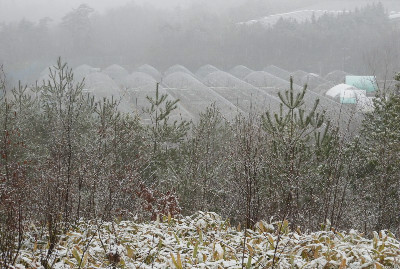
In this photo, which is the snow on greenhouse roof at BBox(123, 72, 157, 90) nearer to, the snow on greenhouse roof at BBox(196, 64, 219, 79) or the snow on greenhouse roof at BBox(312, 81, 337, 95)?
the snow on greenhouse roof at BBox(196, 64, 219, 79)

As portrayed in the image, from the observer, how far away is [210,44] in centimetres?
5400

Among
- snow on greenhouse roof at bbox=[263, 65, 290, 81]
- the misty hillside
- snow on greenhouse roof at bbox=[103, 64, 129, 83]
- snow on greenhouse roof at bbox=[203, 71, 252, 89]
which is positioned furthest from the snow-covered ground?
snow on greenhouse roof at bbox=[263, 65, 290, 81]

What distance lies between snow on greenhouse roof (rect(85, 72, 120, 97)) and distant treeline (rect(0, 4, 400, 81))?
21216mm

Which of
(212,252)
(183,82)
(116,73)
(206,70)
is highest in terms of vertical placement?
(206,70)

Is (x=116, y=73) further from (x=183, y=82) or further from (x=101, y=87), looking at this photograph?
(x=101, y=87)

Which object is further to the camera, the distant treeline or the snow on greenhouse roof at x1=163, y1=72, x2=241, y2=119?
the distant treeline

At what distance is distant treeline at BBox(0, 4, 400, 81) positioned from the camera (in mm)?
51375

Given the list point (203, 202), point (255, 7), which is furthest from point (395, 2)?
point (203, 202)

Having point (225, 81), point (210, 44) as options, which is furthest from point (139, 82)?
point (210, 44)

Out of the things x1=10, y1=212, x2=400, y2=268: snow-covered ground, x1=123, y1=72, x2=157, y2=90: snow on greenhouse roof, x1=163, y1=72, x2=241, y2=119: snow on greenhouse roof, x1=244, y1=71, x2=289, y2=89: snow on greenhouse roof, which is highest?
x1=244, y1=71, x2=289, y2=89: snow on greenhouse roof

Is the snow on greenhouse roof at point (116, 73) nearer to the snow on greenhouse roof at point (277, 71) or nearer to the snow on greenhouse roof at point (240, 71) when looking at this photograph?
the snow on greenhouse roof at point (240, 71)

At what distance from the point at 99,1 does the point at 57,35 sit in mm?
29207

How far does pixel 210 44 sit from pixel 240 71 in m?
8.97

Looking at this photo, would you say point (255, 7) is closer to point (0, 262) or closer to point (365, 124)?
point (365, 124)
